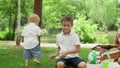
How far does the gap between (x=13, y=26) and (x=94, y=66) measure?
81.0 feet

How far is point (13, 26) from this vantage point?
3167 cm

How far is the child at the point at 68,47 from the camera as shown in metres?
6.27

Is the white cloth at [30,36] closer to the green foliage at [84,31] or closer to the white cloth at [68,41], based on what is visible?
the white cloth at [68,41]

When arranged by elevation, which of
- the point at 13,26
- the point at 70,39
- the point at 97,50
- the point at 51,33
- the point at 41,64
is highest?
the point at 70,39

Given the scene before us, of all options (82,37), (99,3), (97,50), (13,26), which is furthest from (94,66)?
(99,3)

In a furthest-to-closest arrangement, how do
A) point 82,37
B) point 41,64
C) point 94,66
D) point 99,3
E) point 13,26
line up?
point 99,3 < point 13,26 < point 82,37 < point 41,64 < point 94,66

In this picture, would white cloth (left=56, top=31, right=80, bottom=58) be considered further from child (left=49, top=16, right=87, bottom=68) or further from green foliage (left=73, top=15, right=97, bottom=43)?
green foliage (left=73, top=15, right=97, bottom=43)

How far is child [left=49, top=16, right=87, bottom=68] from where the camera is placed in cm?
627

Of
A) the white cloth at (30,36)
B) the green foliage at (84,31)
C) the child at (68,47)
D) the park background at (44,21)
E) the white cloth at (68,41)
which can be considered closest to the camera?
the child at (68,47)

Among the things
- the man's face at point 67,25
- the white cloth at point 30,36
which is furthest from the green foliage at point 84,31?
the man's face at point 67,25

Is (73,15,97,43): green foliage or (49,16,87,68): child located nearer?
(49,16,87,68): child

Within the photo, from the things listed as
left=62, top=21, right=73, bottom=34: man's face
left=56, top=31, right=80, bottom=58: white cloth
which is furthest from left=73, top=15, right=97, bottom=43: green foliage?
left=62, top=21, right=73, bottom=34: man's face

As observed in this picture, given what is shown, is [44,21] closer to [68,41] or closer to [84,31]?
[84,31]

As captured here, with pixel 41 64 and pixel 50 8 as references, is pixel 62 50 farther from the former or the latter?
pixel 50 8
